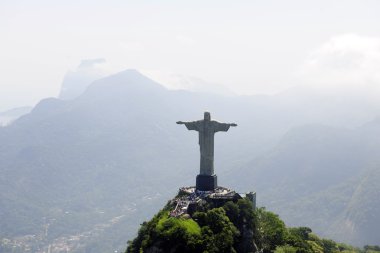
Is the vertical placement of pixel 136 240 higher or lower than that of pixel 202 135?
lower

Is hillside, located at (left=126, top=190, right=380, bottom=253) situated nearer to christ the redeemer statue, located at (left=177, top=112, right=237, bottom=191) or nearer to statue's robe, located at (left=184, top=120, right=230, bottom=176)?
christ the redeemer statue, located at (left=177, top=112, right=237, bottom=191)

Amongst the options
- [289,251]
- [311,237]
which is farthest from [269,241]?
[311,237]

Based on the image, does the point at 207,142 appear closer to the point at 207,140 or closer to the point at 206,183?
the point at 207,140

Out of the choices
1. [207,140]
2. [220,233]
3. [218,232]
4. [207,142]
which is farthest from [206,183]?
[220,233]

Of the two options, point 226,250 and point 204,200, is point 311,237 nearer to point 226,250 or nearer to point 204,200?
point 204,200

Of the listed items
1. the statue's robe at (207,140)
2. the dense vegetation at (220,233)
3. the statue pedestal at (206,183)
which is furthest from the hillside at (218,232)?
the statue's robe at (207,140)

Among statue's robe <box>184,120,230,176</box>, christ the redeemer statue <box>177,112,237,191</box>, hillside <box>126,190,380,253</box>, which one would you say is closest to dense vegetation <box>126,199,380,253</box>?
hillside <box>126,190,380,253</box>

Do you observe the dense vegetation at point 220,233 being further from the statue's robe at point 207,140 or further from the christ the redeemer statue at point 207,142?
the statue's robe at point 207,140
